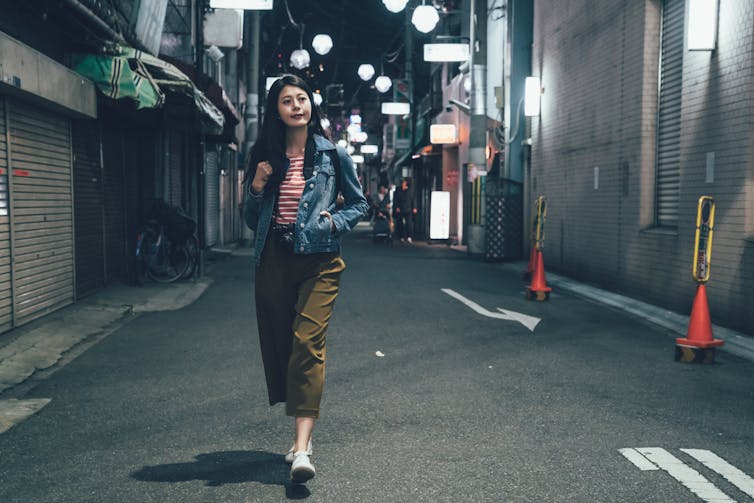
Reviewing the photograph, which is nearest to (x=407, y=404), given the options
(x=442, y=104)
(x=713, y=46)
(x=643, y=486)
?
(x=643, y=486)

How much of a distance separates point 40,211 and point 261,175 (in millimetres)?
5807

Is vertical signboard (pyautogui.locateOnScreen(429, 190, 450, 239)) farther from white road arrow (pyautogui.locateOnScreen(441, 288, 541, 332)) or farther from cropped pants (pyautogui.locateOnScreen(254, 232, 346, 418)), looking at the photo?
cropped pants (pyautogui.locateOnScreen(254, 232, 346, 418))

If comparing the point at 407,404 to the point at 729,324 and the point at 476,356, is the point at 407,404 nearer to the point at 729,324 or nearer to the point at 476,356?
the point at 476,356

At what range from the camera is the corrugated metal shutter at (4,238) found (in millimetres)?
7938

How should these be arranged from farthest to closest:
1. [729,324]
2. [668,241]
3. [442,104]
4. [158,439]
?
[442,104]
[668,241]
[729,324]
[158,439]

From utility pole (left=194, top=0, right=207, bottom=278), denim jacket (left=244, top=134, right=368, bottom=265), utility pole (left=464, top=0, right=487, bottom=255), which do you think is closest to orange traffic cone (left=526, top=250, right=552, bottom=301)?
utility pole (left=194, top=0, right=207, bottom=278)

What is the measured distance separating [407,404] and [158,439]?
5.69 feet

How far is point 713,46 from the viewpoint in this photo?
979cm

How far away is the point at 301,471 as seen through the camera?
12.7ft

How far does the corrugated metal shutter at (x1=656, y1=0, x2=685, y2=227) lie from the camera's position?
1148 centimetres

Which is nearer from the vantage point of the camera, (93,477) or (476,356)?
(93,477)

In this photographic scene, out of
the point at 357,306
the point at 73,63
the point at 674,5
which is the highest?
the point at 674,5

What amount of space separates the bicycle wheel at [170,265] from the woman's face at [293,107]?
9.75 metres

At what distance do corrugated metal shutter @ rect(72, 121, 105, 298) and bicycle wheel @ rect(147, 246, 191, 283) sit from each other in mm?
1497
